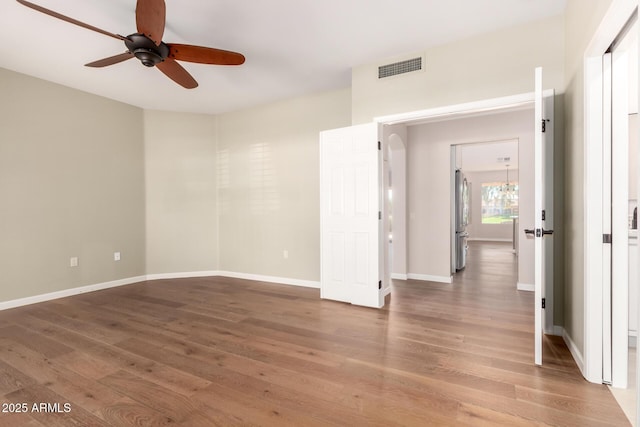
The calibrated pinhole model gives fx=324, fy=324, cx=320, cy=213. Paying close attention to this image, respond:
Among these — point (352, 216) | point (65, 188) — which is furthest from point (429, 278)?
point (65, 188)

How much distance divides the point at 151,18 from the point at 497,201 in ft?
43.1

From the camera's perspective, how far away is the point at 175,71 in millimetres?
3113

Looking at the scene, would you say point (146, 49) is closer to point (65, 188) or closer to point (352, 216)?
point (352, 216)

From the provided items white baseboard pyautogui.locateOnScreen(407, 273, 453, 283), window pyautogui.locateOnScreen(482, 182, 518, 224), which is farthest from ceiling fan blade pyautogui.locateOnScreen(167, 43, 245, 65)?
window pyautogui.locateOnScreen(482, 182, 518, 224)

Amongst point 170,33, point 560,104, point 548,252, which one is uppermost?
point 170,33

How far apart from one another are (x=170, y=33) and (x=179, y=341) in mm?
2967

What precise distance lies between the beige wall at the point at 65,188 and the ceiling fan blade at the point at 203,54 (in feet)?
9.12

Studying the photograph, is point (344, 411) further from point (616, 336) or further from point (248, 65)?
point (248, 65)

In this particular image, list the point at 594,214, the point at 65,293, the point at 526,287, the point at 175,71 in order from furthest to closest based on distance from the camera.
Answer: the point at 526,287 → the point at 65,293 → the point at 175,71 → the point at 594,214

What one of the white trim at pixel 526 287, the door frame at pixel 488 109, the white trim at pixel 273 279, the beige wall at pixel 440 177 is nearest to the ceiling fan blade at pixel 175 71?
the door frame at pixel 488 109

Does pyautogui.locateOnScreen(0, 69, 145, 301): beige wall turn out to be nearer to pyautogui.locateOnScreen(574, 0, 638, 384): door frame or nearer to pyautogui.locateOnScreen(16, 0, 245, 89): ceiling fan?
pyautogui.locateOnScreen(16, 0, 245, 89): ceiling fan

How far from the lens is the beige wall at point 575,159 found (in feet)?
7.57

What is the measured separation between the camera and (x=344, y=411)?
74.3 inches

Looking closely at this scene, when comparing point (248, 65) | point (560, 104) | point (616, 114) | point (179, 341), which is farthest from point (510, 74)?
point (179, 341)
